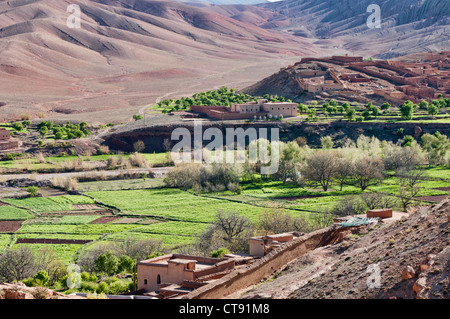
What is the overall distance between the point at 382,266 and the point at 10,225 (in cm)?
2734

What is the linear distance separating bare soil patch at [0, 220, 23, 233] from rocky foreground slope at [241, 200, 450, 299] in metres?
21.8

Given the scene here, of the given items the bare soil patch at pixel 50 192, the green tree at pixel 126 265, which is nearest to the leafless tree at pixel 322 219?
the green tree at pixel 126 265

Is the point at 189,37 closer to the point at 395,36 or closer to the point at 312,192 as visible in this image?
the point at 395,36

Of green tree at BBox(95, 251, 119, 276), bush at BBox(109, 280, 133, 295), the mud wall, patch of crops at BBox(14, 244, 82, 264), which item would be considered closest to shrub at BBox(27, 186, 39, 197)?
patch of crops at BBox(14, 244, 82, 264)

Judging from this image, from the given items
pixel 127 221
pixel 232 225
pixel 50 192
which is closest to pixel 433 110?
pixel 50 192

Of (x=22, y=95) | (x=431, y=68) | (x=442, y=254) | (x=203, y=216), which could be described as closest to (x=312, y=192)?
(x=203, y=216)

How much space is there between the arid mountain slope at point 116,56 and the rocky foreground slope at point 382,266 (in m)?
61.3

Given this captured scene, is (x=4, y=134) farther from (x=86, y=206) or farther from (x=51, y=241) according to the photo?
(x=51, y=241)

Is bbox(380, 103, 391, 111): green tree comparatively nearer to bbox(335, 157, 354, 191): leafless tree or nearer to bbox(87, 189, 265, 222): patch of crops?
bbox(335, 157, 354, 191): leafless tree

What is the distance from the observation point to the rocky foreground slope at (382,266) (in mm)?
11945

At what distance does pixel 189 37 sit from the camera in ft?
557

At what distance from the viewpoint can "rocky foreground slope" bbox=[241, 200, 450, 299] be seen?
11.9 metres

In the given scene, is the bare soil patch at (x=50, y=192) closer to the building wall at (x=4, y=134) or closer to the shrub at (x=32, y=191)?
the shrub at (x=32, y=191)
